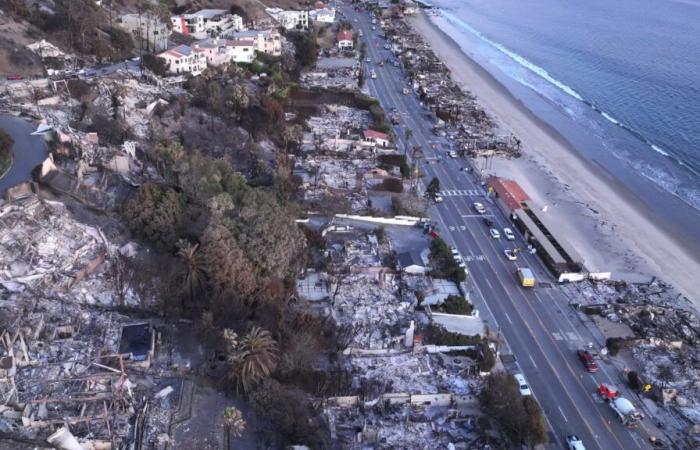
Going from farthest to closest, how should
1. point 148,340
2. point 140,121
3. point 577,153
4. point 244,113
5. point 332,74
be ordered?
1. point 332,74
2. point 577,153
3. point 244,113
4. point 140,121
5. point 148,340

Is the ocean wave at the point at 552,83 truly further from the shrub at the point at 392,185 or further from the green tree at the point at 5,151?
the green tree at the point at 5,151

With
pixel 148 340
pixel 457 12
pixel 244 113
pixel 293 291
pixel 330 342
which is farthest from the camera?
pixel 457 12

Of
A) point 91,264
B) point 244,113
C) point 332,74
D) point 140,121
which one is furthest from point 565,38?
point 91,264

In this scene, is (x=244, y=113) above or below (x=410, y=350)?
above

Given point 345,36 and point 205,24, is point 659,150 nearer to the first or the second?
point 345,36

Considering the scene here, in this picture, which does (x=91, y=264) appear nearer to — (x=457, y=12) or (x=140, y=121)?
(x=140, y=121)

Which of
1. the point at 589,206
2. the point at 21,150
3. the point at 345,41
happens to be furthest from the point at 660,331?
the point at 345,41

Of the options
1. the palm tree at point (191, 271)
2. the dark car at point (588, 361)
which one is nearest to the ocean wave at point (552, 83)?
the dark car at point (588, 361)
